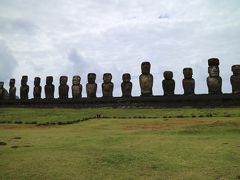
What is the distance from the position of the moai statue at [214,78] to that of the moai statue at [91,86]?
821cm

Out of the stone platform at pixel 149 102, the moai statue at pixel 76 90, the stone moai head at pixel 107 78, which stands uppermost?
the stone moai head at pixel 107 78

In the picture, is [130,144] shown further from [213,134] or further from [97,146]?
[213,134]

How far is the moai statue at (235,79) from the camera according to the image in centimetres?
2360

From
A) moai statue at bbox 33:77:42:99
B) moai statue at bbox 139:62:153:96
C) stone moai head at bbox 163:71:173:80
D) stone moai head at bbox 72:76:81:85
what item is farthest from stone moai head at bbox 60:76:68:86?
stone moai head at bbox 163:71:173:80

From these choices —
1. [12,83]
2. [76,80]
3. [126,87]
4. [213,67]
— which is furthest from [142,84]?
[12,83]

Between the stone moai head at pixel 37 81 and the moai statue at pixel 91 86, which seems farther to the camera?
the stone moai head at pixel 37 81

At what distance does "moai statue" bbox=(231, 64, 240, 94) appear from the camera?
929 inches

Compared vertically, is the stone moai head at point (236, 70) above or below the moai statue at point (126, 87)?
above

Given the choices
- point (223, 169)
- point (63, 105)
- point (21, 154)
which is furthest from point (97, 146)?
point (63, 105)

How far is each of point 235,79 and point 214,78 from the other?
1.28 m

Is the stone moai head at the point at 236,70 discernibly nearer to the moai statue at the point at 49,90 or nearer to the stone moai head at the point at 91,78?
the stone moai head at the point at 91,78

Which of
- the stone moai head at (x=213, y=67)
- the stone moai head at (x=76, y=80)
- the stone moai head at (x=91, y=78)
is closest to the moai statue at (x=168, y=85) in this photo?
the stone moai head at (x=213, y=67)

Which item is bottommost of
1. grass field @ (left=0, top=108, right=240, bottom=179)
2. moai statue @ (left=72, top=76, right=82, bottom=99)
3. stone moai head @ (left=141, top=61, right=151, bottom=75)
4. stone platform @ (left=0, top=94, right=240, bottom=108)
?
grass field @ (left=0, top=108, right=240, bottom=179)

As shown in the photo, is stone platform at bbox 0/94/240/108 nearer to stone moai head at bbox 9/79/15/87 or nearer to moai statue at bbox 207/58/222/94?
moai statue at bbox 207/58/222/94
